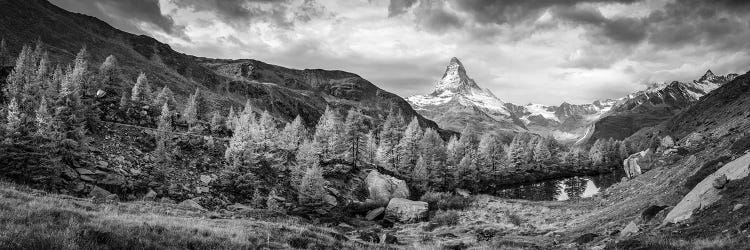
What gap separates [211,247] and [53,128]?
39.3 metres

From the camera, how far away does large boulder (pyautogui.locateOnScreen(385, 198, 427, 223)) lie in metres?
50.4

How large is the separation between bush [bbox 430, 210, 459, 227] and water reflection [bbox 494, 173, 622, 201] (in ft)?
112

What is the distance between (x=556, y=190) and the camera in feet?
294

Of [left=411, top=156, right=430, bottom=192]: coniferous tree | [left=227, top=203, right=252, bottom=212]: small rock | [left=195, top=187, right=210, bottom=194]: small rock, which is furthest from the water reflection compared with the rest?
[left=195, top=187, right=210, bottom=194]: small rock

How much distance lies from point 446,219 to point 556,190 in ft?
177

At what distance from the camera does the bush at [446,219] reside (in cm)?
4641

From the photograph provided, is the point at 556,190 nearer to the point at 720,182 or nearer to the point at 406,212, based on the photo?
the point at 406,212

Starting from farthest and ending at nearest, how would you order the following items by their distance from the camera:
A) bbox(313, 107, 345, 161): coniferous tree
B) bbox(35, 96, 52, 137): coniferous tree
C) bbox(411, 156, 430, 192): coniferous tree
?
bbox(313, 107, 345, 161): coniferous tree < bbox(411, 156, 430, 192): coniferous tree < bbox(35, 96, 52, 137): coniferous tree

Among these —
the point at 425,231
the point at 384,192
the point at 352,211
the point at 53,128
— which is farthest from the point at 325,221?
the point at 53,128

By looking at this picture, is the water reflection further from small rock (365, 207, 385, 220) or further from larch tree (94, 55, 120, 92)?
larch tree (94, 55, 120, 92)

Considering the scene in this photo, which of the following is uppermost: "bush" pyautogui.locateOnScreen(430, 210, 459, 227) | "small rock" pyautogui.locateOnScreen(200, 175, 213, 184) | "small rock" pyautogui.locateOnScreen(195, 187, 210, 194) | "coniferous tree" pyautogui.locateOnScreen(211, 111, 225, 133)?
"coniferous tree" pyautogui.locateOnScreen(211, 111, 225, 133)

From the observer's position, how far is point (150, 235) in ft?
46.7

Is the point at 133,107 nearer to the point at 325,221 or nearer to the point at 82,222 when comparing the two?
the point at 325,221

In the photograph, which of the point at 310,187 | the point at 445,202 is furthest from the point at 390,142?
the point at 310,187
